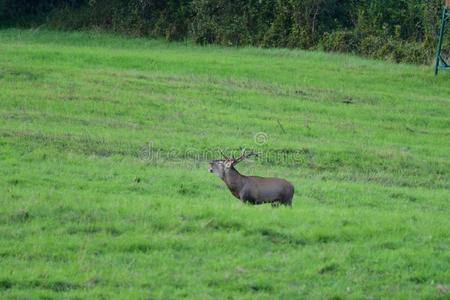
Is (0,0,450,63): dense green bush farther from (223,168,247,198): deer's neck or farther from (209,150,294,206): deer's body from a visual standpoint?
(209,150,294,206): deer's body

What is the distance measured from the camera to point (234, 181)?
13883 millimetres

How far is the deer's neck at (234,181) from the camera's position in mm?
13742

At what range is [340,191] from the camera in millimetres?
15062

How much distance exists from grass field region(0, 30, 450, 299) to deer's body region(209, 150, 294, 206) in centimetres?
22

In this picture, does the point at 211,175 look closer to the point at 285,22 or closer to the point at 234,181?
the point at 234,181

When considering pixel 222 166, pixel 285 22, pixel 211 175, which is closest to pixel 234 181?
pixel 222 166

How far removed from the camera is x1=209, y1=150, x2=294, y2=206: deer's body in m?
13.4

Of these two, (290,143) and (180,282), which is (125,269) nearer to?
(180,282)

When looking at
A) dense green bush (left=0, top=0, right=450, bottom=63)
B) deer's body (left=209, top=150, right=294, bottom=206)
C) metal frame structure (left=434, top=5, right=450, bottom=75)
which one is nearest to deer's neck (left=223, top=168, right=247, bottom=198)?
deer's body (left=209, top=150, right=294, bottom=206)

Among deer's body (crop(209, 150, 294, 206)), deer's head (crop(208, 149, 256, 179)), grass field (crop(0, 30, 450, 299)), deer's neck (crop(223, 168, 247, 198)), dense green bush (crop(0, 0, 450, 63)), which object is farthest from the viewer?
dense green bush (crop(0, 0, 450, 63))

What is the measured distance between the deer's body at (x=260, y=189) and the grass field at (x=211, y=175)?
217 mm

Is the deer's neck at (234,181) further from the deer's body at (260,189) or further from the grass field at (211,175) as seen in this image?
the grass field at (211,175)

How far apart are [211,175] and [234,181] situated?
1.72 metres

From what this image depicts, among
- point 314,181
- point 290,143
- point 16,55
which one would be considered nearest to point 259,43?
point 16,55
